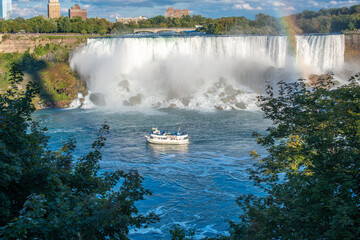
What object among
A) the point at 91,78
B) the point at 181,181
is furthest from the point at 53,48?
the point at 181,181

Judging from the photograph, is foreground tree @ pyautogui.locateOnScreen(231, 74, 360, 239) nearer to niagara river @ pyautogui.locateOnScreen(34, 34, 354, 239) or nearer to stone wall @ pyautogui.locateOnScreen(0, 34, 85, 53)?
niagara river @ pyautogui.locateOnScreen(34, 34, 354, 239)

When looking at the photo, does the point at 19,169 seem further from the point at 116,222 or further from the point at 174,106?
Result: the point at 174,106

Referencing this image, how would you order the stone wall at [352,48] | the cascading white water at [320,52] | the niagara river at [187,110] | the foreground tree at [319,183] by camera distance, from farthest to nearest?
1. the stone wall at [352,48]
2. the cascading white water at [320,52]
3. the niagara river at [187,110]
4. the foreground tree at [319,183]

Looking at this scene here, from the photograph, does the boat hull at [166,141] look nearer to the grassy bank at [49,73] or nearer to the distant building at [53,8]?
the grassy bank at [49,73]

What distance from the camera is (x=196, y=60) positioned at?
47.0 m

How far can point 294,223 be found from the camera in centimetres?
722

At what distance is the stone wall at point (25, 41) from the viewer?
163ft

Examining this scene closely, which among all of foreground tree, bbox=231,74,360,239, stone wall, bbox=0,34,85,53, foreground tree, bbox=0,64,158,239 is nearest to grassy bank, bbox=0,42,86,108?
stone wall, bbox=0,34,85,53

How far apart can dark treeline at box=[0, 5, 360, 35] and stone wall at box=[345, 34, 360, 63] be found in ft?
75.6

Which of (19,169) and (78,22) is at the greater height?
(78,22)

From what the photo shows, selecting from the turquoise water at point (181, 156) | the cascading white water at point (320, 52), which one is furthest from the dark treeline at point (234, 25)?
the turquoise water at point (181, 156)

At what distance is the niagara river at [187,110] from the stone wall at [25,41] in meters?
4.21

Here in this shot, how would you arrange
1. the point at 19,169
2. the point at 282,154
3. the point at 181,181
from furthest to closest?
the point at 181,181 < the point at 282,154 < the point at 19,169

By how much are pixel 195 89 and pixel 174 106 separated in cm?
500
